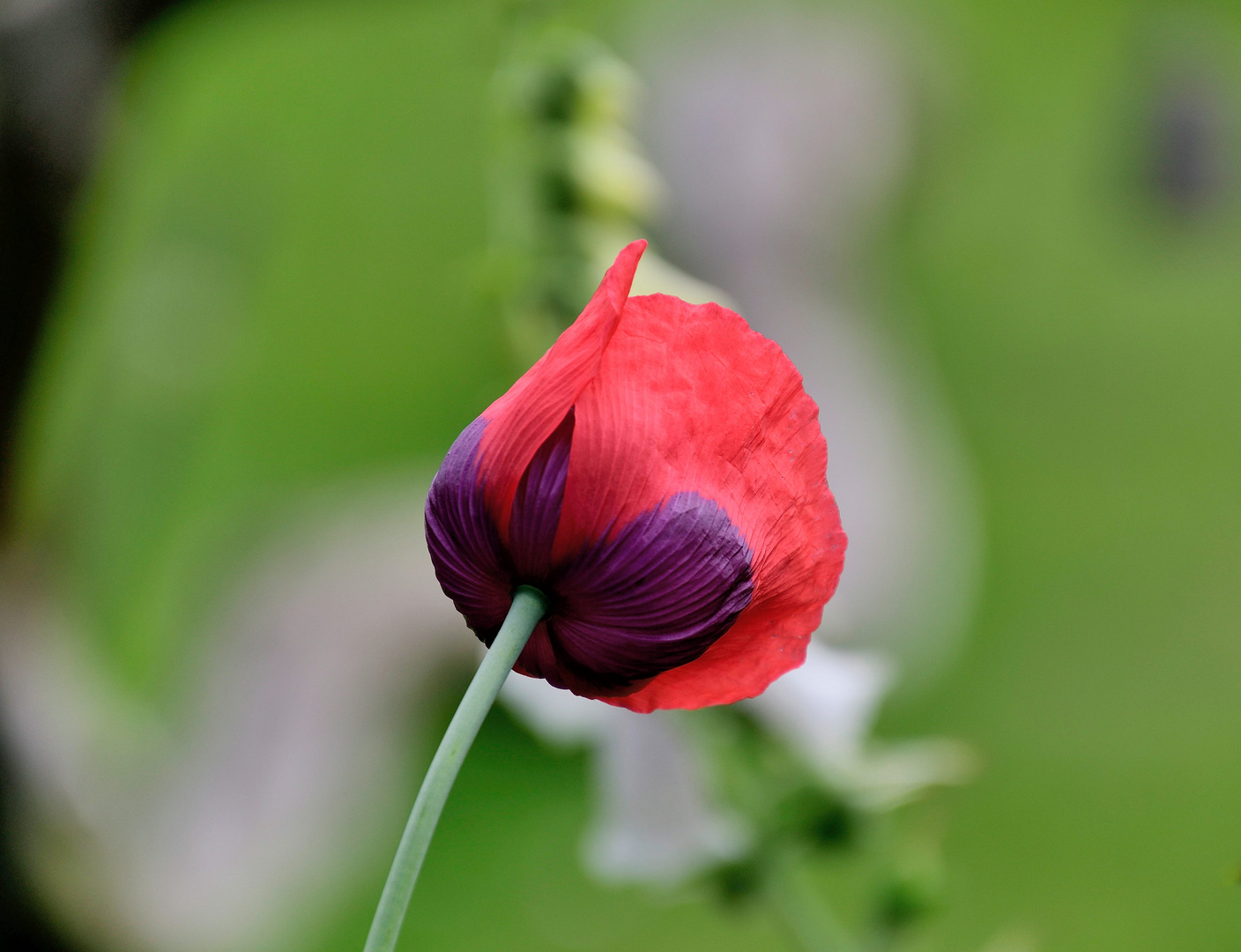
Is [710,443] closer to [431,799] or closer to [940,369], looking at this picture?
[431,799]

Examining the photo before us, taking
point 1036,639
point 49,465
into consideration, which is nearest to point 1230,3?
point 1036,639

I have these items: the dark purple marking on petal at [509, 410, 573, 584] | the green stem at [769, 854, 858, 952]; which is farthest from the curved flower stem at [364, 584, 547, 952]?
the green stem at [769, 854, 858, 952]

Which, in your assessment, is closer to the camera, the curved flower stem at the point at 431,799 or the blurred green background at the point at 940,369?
the curved flower stem at the point at 431,799

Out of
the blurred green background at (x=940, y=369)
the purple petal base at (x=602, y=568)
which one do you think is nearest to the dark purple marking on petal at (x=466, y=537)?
the purple petal base at (x=602, y=568)

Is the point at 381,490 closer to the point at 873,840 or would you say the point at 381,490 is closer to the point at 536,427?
the point at 873,840

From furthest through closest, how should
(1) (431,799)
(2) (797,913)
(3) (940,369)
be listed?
(3) (940,369)
(2) (797,913)
(1) (431,799)

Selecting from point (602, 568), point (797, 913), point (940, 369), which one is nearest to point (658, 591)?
point (602, 568)

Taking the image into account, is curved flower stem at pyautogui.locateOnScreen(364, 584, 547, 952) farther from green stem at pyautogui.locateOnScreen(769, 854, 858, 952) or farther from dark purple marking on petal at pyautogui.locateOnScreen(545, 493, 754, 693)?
green stem at pyautogui.locateOnScreen(769, 854, 858, 952)

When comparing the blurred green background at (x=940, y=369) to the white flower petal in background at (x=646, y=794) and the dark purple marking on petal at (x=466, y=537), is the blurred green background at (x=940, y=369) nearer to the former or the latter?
the white flower petal in background at (x=646, y=794)
